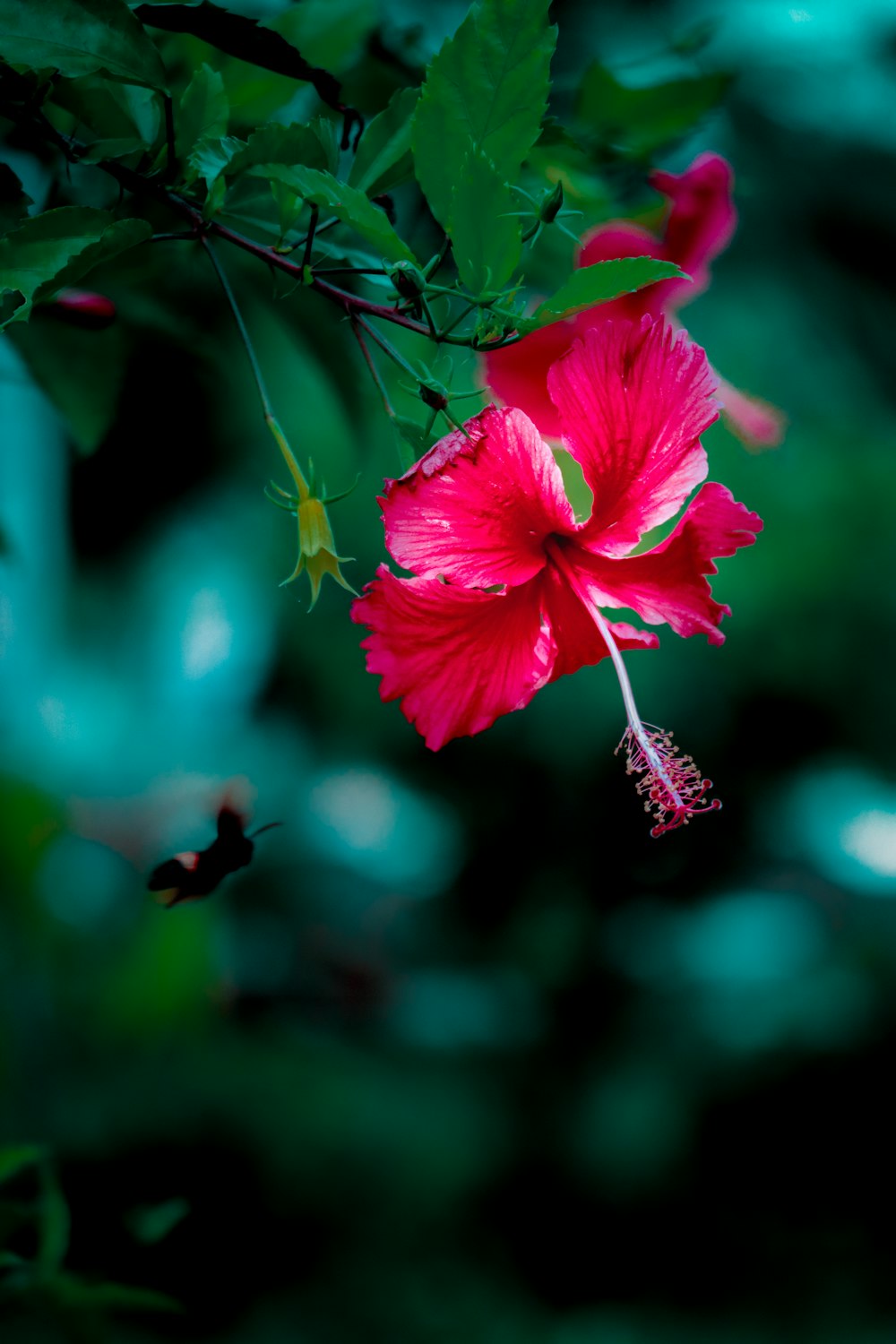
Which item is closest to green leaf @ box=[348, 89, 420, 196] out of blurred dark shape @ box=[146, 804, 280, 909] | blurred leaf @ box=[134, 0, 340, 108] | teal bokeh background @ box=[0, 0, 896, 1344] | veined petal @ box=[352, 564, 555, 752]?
blurred leaf @ box=[134, 0, 340, 108]

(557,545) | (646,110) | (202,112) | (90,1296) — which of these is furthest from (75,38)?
(90,1296)

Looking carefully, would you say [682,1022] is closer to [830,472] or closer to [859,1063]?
[859,1063]

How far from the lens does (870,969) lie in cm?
283

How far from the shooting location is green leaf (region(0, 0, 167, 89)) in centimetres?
35

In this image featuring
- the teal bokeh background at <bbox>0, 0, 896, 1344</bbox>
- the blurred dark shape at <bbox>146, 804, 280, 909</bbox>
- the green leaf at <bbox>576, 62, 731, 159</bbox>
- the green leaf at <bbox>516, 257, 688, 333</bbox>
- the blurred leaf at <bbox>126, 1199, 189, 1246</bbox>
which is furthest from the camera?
the teal bokeh background at <bbox>0, 0, 896, 1344</bbox>

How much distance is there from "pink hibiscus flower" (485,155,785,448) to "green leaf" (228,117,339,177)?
0.40ft

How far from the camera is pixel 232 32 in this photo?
39cm

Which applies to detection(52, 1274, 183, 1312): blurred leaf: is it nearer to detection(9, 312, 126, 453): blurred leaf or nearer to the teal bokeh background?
detection(9, 312, 126, 453): blurred leaf

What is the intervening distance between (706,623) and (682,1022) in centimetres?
275

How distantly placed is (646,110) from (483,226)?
0.46 metres

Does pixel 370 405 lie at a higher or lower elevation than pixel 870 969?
higher

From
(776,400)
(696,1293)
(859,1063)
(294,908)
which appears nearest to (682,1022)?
(859,1063)

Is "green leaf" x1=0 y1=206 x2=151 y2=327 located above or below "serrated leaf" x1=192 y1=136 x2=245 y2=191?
below

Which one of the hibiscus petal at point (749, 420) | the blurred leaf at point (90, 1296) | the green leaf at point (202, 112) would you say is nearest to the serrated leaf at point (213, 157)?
the green leaf at point (202, 112)
